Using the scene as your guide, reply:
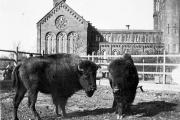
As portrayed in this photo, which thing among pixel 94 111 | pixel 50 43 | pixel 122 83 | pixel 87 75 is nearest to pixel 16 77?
pixel 87 75

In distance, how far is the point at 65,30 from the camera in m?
50.2

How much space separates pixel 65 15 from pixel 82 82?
43.2m

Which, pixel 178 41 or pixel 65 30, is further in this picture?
pixel 65 30

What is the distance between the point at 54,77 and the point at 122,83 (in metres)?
1.71

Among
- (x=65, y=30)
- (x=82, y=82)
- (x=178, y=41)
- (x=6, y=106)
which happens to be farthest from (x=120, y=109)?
(x=65, y=30)

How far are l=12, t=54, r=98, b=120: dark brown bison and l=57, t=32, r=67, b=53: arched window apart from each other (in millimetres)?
42998

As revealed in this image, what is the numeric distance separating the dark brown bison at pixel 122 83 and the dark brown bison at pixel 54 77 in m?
0.59

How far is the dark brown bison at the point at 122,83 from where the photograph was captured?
249 inches

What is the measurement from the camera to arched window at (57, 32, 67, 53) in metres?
50.1

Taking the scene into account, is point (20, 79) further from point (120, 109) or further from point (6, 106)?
point (120, 109)

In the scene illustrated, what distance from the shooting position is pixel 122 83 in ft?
20.9

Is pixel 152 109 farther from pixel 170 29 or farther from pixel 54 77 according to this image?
pixel 170 29

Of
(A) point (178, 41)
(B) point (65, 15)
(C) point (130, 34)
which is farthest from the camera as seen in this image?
(C) point (130, 34)

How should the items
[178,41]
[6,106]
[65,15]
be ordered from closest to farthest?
1. [6,106]
2. [178,41]
3. [65,15]
